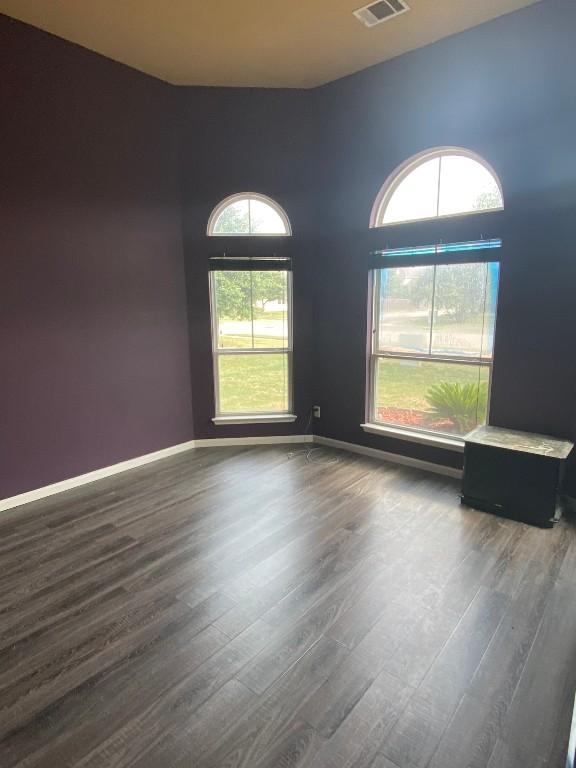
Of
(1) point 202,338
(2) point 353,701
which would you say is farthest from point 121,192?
(2) point 353,701

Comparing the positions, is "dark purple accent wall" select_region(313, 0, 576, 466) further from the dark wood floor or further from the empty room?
the dark wood floor

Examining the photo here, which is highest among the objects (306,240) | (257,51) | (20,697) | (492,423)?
(257,51)

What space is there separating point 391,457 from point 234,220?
277 centimetres

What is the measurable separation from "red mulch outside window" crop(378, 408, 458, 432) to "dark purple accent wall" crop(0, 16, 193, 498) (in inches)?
83.6

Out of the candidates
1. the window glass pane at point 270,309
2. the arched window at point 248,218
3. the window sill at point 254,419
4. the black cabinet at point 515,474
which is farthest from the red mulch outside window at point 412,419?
the arched window at point 248,218

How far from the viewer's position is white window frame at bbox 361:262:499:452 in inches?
138

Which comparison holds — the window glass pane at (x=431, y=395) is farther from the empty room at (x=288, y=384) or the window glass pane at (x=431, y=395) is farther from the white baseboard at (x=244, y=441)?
the white baseboard at (x=244, y=441)

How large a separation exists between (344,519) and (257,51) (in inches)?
143

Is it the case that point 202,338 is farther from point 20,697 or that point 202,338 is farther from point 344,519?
point 20,697

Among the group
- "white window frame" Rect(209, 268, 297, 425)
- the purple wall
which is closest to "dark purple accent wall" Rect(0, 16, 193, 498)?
Result: the purple wall

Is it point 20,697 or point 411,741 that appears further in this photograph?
point 20,697

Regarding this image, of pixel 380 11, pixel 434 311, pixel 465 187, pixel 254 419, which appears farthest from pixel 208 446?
pixel 380 11

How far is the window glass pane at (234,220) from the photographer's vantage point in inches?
164

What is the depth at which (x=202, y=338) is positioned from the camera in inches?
170
